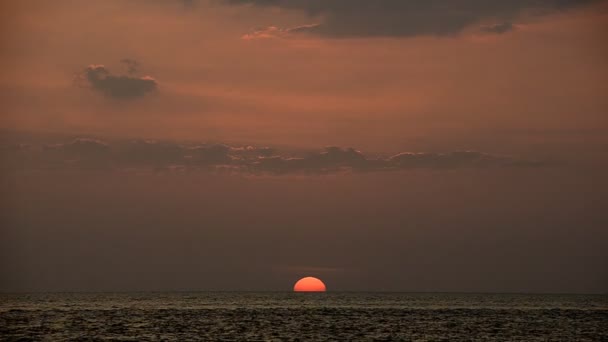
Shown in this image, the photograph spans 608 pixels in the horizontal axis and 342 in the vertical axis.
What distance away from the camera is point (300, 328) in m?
98.4

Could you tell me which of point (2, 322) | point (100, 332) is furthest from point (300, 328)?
point (2, 322)

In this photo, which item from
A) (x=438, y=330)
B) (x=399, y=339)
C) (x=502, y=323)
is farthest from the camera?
(x=502, y=323)

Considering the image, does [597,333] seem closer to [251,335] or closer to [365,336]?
[365,336]

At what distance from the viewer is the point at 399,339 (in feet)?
270

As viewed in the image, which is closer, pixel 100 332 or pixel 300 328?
pixel 100 332

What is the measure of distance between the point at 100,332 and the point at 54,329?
8452 mm

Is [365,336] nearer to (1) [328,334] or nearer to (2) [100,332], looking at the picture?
(1) [328,334]

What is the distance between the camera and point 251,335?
8488 centimetres

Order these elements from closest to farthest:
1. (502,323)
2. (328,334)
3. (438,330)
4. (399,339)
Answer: (399,339) < (328,334) < (438,330) < (502,323)

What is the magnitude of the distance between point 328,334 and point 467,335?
49.1 ft

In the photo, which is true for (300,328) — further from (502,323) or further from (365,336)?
(502,323)

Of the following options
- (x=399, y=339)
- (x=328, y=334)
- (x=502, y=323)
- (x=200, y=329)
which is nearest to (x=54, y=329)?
(x=200, y=329)

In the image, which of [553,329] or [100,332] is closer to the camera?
[100,332]

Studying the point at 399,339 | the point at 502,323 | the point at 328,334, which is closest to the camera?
the point at 399,339
